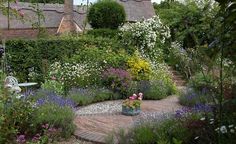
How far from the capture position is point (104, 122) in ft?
26.9

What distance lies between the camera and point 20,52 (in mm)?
12758

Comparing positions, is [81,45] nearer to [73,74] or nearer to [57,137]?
[73,74]

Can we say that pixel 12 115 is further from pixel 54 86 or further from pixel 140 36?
pixel 140 36

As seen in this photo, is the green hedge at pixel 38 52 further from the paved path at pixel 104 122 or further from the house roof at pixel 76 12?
the house roof at pixel 76 12

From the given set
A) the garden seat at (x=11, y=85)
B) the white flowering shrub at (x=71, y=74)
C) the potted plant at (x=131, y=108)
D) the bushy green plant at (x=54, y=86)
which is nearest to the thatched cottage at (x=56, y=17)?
the white flowering shrub at (x=71, y=74)

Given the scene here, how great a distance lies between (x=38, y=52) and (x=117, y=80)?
10.5ft

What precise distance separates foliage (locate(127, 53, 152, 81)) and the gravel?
214 centimetres

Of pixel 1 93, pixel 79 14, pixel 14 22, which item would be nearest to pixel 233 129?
pixel 1 93

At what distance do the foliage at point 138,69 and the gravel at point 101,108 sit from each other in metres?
2.14

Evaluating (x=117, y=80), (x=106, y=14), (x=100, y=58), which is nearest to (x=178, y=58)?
(x=106, y=14)

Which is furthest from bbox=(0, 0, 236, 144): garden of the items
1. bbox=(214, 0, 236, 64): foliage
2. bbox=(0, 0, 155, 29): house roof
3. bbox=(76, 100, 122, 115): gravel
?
bbox=(0, 0, 155, 29): house roof

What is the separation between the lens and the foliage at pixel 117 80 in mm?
11234

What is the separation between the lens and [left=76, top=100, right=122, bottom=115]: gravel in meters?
9.32

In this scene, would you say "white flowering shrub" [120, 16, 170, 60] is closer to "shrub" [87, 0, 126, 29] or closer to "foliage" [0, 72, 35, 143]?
"shrub" [87, 0, 126, 29]
